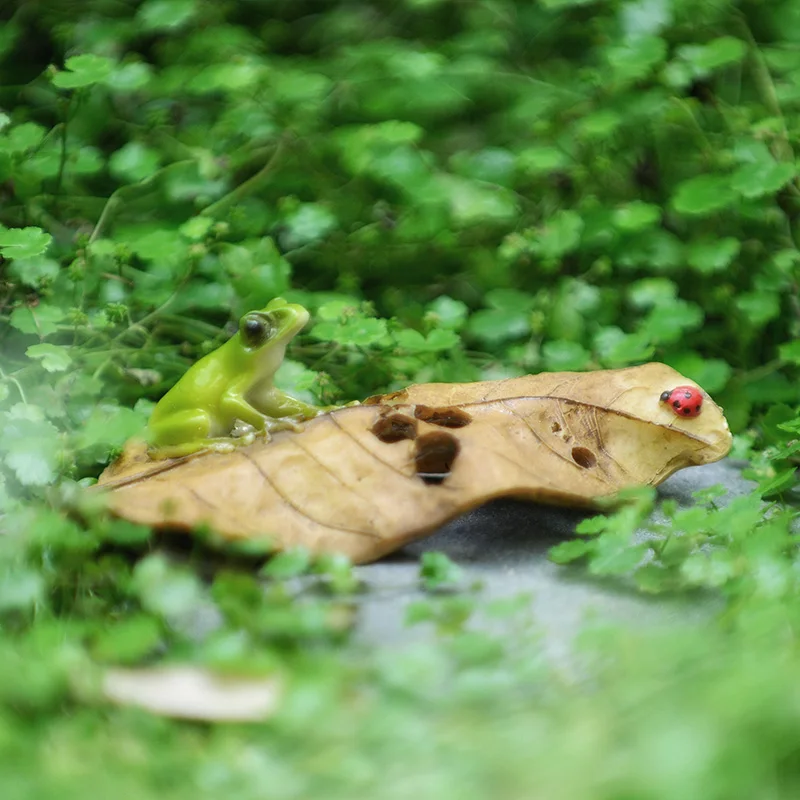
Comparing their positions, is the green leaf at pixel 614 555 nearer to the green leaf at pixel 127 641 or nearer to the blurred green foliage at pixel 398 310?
the blurred green foliage at pixel 398 310

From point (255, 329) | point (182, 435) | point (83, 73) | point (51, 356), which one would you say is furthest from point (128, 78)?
point (182, 435)

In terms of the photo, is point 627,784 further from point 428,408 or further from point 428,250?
point 428,250

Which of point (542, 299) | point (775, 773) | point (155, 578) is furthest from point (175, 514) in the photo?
point (542, 299)

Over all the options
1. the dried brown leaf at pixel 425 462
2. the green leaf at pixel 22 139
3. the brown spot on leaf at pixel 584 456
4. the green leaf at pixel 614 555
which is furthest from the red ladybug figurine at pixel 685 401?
the green leaf at pixel 22 139

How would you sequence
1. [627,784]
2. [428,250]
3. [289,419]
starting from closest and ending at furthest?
[627,784]
[289,419]
[428,250]

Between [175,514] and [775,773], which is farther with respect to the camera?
[175,514]

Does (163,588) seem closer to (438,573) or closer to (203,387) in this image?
(438,573)
